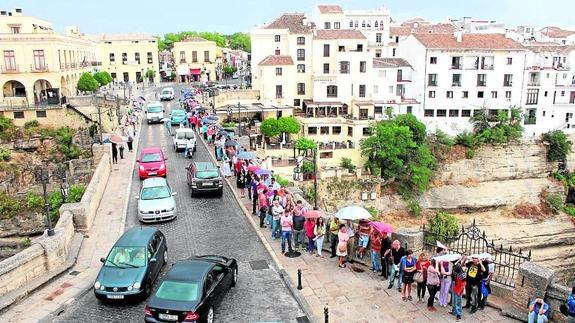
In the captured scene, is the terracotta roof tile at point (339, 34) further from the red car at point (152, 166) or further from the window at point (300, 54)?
the red car at point (152, 166)

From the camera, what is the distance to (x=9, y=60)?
4647cm

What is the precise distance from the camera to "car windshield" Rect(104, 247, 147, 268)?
1407cm

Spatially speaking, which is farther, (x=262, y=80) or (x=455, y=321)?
(x=262, y=80)

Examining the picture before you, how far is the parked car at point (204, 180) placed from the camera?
23.6 m

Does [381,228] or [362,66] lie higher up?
[362,66]

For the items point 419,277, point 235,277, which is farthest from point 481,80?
point 235,277

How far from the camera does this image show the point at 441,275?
1298 cm

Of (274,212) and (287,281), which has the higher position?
(274,212)

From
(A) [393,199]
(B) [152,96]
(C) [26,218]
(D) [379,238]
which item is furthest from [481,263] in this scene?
(B) [152,96]

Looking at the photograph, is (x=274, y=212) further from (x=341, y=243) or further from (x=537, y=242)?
(x=537, y=242)

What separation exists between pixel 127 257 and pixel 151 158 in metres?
13.7

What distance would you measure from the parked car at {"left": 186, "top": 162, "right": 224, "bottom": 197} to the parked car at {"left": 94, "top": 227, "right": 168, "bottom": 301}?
7.99 metres

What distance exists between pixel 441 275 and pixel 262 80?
47432 mm

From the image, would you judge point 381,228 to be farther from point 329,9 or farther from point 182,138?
point 329,9
